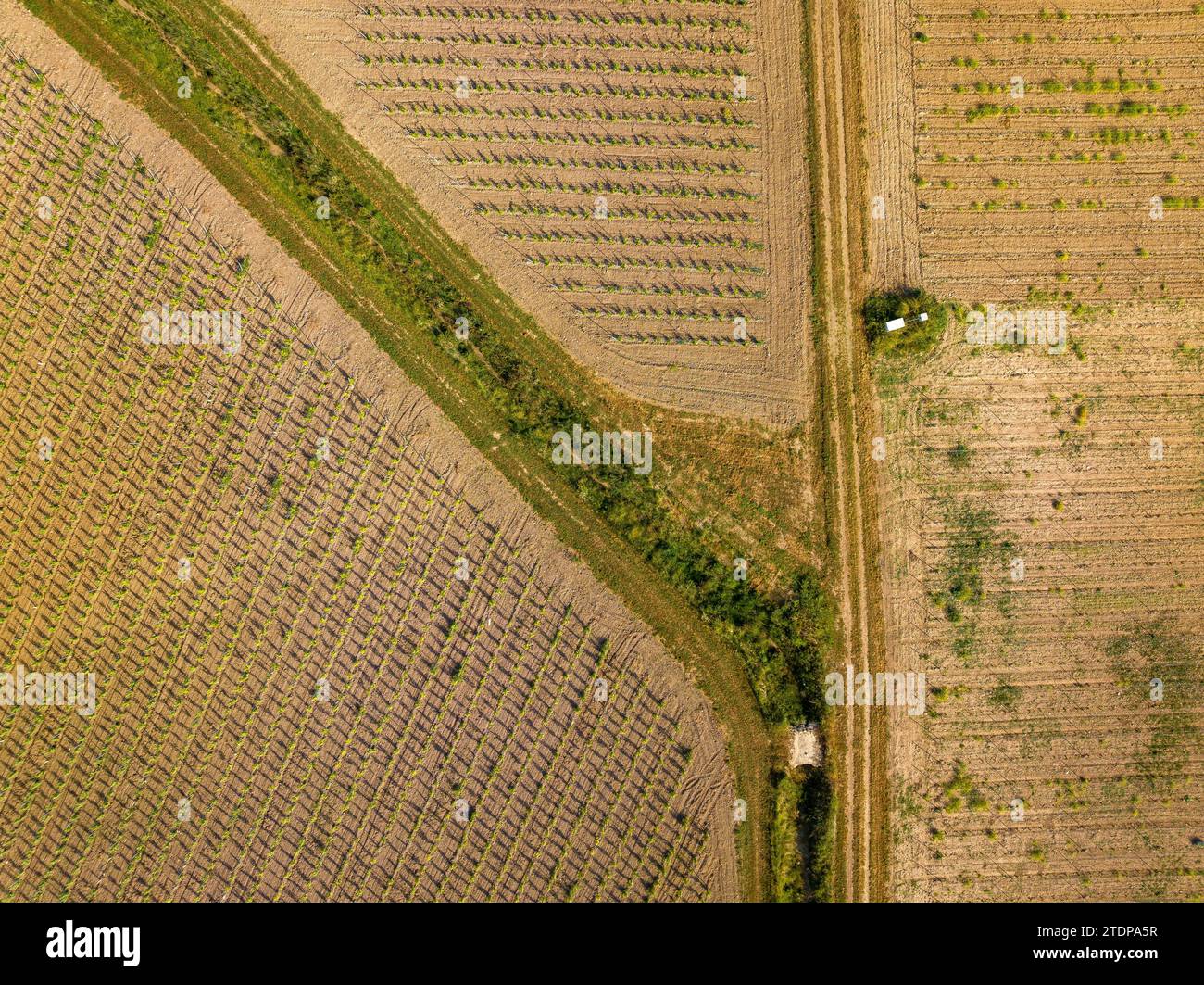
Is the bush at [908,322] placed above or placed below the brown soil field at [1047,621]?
above

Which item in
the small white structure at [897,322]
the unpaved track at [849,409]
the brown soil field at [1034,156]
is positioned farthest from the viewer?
the brown soil field at [1034,156]

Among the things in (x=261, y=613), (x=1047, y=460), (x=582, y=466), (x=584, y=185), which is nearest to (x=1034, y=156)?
(x=1047, y=460)

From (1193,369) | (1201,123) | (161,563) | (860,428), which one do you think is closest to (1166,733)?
(1193,369)

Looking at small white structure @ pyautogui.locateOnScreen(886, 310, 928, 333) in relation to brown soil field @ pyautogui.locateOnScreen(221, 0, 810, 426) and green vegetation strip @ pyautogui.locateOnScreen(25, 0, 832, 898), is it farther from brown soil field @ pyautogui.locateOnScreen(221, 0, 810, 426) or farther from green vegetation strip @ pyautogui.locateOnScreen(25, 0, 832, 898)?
green vegetation strip @ pyautogui.locateOnScreen(25, 0, 832, 898)

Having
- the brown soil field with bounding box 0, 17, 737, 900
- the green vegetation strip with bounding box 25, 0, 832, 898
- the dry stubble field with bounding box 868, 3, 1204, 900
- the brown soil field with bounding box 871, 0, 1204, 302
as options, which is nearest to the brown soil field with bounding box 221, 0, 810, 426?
the green vegetation strip with bounding box 25, 0, 832, 898

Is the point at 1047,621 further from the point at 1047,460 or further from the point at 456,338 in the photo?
the point at 456,338

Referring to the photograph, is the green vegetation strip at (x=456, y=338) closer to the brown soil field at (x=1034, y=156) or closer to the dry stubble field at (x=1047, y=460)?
the dry stubble field at (x=1047, y=460)

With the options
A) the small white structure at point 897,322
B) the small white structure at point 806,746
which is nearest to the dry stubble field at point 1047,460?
the small white structure at point 897,322
